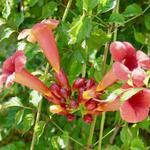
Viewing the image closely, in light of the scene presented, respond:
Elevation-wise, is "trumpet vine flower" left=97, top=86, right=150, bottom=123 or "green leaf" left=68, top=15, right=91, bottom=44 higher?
"green leaf" left=68, top=15, right=91, bottom=44

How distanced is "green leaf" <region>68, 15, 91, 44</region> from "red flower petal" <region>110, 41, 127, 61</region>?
0.22 metres

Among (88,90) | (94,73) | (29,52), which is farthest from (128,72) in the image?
(29,52)

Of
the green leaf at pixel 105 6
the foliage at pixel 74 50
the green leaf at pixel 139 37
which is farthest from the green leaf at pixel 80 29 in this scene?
the green leaf at pixel 139 37

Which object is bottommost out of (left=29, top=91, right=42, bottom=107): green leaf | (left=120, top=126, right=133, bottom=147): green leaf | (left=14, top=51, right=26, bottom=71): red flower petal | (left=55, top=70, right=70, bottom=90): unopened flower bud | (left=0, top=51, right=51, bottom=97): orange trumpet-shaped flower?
(left=120, top=126, right=133, bottom=147): green leaf

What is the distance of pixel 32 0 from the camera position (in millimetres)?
2242

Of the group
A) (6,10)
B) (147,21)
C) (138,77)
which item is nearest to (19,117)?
(6,10)

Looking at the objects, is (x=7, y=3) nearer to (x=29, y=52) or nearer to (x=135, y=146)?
(x=29, y=52)

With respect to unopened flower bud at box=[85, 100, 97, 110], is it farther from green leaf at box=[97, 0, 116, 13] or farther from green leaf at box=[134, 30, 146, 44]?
green leaf at box=[134, 30, 146, 44]

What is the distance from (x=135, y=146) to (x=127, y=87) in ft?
1.59

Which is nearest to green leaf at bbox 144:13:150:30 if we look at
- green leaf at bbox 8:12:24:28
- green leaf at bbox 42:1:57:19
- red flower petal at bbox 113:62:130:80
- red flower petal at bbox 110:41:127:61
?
green leaf at bbox 42:1:57:19

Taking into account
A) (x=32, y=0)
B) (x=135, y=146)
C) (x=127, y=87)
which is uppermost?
(x=32, y=0)

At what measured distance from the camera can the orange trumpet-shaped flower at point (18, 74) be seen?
5.72ft

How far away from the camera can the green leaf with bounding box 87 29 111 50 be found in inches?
76.7

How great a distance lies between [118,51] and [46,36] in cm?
34
